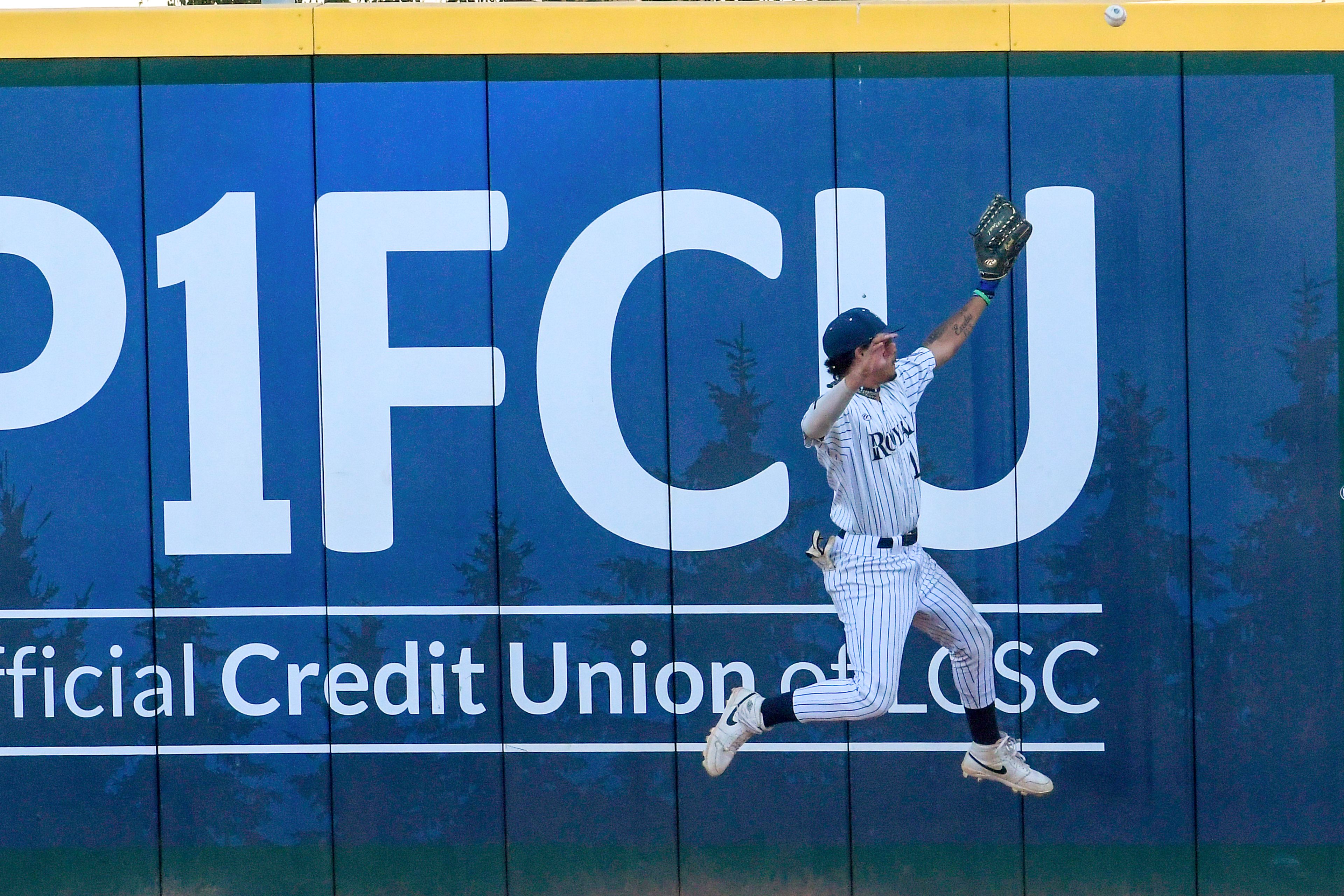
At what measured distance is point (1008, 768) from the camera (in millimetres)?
4188

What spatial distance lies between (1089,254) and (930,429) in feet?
2.89

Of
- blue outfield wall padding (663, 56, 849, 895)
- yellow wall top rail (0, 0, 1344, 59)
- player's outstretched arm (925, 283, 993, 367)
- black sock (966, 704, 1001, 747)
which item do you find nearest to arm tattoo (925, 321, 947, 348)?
player's outstretched arm (925, 283, 993, 367)

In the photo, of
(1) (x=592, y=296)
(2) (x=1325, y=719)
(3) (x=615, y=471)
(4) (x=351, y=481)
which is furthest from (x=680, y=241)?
(2) (x=1325, y=719)

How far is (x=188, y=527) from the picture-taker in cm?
448

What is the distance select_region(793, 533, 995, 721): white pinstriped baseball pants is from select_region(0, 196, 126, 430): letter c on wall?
2834 millimetres

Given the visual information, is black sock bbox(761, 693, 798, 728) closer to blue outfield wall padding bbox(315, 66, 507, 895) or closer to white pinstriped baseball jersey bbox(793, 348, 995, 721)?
white pinstriped baseball jersey bbox(793, 348, 995, 721)

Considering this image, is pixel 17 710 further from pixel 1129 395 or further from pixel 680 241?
pixel 1129 395

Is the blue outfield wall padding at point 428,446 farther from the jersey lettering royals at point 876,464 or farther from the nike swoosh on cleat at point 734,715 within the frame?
the jersey lettering royals at point 876,464

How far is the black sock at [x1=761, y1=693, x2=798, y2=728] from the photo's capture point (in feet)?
13.0

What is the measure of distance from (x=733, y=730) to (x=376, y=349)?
1.92 metres

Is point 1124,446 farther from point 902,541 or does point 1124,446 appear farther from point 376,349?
point 376,349

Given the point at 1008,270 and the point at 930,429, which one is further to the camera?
the point at 930,429

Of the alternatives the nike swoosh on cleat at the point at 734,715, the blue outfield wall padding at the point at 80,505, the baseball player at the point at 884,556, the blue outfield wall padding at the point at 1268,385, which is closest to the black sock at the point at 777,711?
the baseball player at the point at 884,556

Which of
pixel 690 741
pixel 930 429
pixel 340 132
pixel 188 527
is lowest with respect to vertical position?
pixel 690 741
